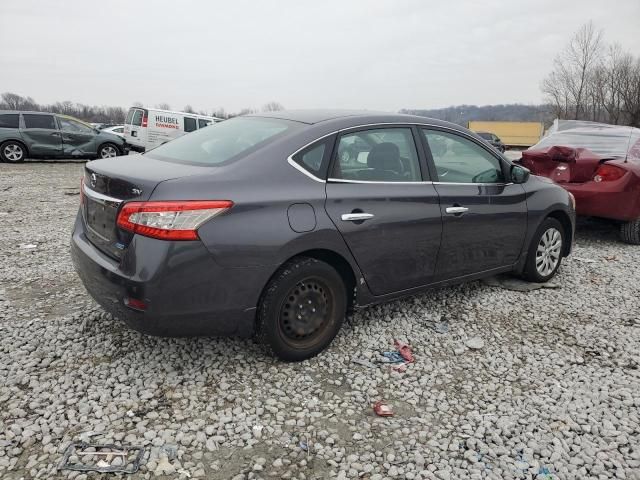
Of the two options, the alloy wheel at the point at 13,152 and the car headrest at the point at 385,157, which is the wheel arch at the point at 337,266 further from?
the alloy wheel at the point at 13,152

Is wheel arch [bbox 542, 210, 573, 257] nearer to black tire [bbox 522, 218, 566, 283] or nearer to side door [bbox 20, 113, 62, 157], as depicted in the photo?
black tire [bbox 522, 218, 566, 283]

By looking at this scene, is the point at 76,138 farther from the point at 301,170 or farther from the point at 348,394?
the point at 348,394

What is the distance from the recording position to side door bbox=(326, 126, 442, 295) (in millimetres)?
3111

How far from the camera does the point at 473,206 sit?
3.83 meters

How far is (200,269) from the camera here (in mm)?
2568

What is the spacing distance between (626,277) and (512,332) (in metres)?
2.28

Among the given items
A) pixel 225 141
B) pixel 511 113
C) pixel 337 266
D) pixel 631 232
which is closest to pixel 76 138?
pixel 225 141

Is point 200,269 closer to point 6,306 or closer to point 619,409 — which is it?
point 6,306

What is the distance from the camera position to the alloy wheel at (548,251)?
4645 millimetres

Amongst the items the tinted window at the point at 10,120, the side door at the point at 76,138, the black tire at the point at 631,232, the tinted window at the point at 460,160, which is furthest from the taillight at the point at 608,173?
the tinted window at the point at 10,120

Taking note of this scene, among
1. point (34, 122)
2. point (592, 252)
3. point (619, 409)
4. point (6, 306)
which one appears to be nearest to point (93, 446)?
point (6, 306)

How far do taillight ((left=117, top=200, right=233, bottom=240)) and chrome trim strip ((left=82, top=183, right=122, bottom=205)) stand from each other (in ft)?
0.66

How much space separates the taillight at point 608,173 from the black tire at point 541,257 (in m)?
1.70

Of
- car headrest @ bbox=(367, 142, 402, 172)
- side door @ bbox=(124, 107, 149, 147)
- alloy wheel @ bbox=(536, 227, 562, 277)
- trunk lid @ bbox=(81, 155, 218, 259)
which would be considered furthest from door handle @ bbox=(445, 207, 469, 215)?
side door @ bbox=(124, 107, 149, 147)
